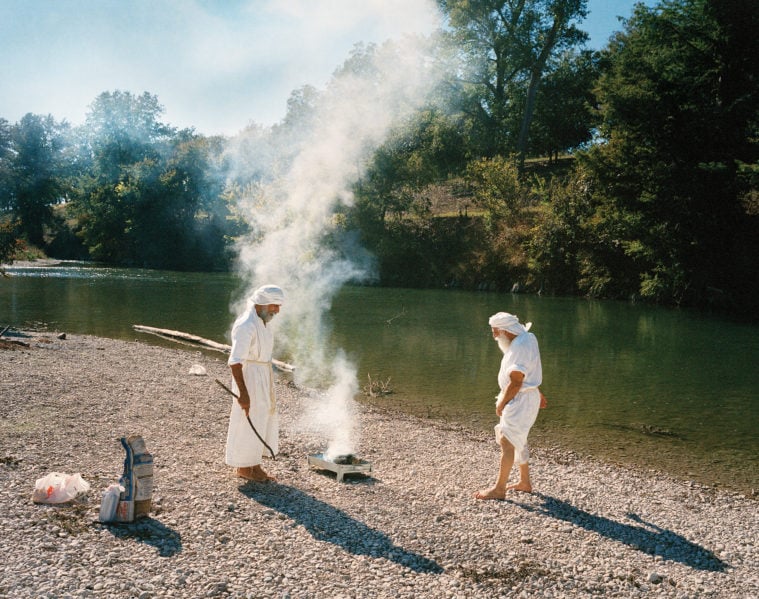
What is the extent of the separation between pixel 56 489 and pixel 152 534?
152cm

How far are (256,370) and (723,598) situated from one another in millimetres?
5928

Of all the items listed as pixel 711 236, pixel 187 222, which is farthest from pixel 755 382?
pixel 187 222

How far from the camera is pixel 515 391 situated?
827cm

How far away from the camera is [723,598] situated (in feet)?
20.5

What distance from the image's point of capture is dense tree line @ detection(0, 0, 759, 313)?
39750 millimetres

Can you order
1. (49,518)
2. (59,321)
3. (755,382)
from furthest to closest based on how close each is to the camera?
(59,321), (755,382), (49,518)

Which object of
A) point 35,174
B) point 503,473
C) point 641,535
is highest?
point 35,174

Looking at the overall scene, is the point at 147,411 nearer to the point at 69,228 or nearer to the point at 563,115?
the point at 563,115

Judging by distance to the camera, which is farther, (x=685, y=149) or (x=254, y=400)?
(x=685, y=149)

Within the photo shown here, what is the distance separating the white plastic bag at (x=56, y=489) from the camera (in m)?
7.29

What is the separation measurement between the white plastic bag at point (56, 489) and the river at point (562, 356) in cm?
682

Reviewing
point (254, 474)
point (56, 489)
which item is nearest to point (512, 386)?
point (254, 474)

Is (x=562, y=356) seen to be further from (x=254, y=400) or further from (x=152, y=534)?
(x=152, y=534)

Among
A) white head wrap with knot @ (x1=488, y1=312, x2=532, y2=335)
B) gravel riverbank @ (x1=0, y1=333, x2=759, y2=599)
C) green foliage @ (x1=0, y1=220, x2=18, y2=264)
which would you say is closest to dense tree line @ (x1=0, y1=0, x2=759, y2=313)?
green foliage @ (x1=0, y1=220, x2=18, y2=264)
